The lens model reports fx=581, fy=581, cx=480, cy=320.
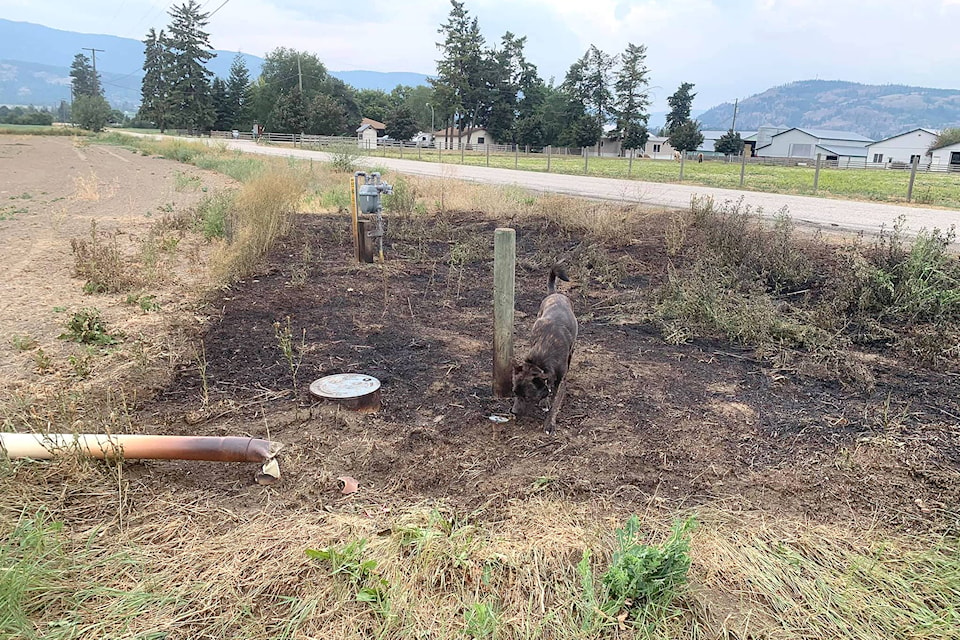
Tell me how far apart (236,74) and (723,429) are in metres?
86.8

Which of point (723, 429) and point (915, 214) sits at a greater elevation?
point (915, 214)

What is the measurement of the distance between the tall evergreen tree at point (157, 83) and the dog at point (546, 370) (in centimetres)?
8021

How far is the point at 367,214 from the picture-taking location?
794 cm

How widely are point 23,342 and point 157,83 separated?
8796 cm

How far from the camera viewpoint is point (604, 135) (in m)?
65.5

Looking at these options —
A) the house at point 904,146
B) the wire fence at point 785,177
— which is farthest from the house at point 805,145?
the wire fence at point 785,177

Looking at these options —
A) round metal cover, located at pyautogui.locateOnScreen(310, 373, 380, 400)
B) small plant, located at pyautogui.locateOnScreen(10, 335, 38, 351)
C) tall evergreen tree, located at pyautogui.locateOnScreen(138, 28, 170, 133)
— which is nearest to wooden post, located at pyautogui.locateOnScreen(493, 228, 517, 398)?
round metal cover, located at pyautogui.locateOnScreen(310, 373, 380, 400)

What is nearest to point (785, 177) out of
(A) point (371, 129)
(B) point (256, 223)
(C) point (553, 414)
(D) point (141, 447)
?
(B) point (256, 223)

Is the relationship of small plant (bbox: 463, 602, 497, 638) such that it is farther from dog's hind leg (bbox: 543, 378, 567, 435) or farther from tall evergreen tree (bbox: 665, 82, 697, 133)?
tall evergreen tree (bbox: 665, 82, 697, 133)

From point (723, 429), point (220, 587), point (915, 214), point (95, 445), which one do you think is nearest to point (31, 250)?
point (95, 445)

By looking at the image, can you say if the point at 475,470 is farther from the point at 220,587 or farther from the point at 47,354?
the point at 47,354

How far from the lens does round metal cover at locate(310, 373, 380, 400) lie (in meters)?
3.82

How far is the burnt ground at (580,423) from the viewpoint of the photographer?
9.80 ft

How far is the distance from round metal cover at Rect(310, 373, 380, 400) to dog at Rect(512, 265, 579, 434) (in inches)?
38.9
